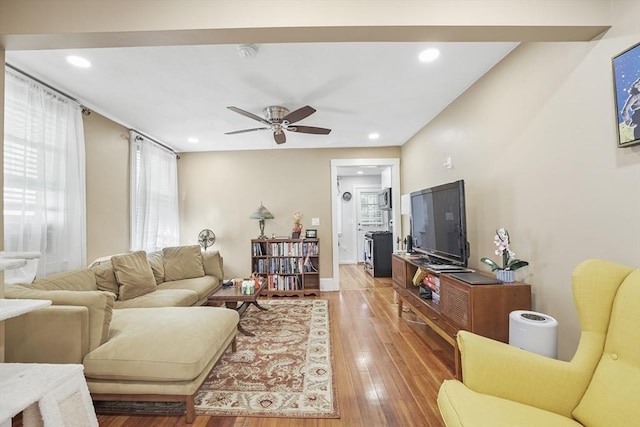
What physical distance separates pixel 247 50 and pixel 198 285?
270 cm

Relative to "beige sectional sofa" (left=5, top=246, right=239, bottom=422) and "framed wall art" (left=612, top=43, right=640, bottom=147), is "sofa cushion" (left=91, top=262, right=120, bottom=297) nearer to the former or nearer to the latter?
"beige sectional sofa" (left=5, top=246, right=239, bottom=422)

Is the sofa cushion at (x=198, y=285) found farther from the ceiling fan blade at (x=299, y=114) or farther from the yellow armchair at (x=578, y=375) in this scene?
the yellow armchair at (x=578, y=375)

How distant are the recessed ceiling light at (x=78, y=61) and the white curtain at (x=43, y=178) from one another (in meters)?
0.47

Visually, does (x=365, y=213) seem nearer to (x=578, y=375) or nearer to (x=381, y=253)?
(x=381, y=253)

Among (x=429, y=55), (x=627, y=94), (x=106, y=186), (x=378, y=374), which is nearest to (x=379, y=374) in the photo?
(x=378, y=374)

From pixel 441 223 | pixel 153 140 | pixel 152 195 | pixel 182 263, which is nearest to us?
pixel 441 223

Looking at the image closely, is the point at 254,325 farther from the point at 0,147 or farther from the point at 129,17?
the point at 129,17

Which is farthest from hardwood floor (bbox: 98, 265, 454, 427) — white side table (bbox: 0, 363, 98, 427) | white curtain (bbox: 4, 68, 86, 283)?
white curtain (bbox: 4, 68, 86, 283)

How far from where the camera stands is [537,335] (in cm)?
144

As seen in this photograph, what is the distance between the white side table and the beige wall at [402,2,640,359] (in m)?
2.63

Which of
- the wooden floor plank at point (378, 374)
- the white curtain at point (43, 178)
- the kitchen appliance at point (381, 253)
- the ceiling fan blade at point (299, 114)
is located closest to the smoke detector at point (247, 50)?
the ceiling fan blade at point (299, 114)

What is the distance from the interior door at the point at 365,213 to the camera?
23.6 ft

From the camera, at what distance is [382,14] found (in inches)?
52.8

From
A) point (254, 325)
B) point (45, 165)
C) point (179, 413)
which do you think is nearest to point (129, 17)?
point (45, 165)
